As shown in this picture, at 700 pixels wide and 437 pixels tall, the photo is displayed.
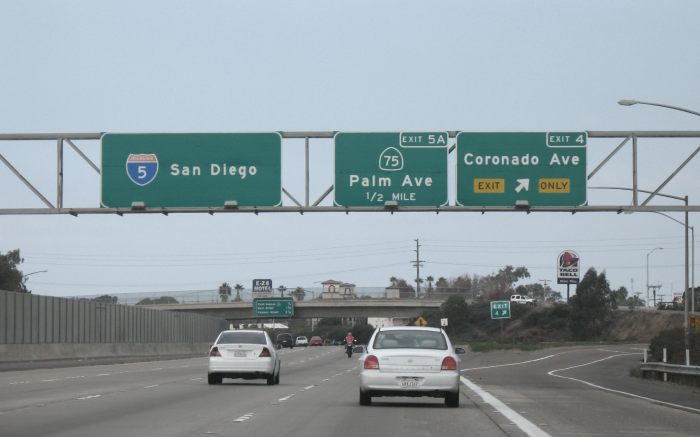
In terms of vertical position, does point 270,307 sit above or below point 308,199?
below

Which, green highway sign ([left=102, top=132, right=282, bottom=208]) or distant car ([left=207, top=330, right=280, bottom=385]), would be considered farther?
green highway sign ([left=102, top=132, right=282, bottom=208])

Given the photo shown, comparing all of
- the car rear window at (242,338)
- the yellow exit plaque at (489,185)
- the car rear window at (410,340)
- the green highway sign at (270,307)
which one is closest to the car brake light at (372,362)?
the car rear window at (410,340)

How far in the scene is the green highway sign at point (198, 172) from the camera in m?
32.8

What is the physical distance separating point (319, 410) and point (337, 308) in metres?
85.0

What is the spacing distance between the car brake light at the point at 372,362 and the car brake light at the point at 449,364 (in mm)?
1266

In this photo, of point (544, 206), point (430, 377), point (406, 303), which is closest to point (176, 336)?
point (406, 303)

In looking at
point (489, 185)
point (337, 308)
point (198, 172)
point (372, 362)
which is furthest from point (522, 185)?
point (337, 308)

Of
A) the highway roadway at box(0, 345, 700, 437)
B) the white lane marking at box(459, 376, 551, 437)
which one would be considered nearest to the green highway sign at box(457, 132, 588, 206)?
the highway roadway at box(0, 345, 700, 437)

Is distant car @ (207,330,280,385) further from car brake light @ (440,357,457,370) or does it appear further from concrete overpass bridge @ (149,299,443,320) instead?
concrete overpass bridge @ (149,299,443,320)

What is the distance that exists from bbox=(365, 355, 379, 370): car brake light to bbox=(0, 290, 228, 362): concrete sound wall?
82.1 ft

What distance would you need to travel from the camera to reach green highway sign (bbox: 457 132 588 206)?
32719 mm

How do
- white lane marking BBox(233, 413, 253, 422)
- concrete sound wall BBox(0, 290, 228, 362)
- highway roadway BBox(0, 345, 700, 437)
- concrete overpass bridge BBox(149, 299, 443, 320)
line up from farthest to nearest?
1. concrete overpass bridge BBox(149, 299, 443, 320)
2. concrete sound wall BBox(0, 290, 228, 362)
3. white lane marking BBox(233, 413, 253, 422)
4. highway roadway BBox(0, 345, 700, 437)

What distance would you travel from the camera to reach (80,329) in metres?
55.1

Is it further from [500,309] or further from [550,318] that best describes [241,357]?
[550,318]
